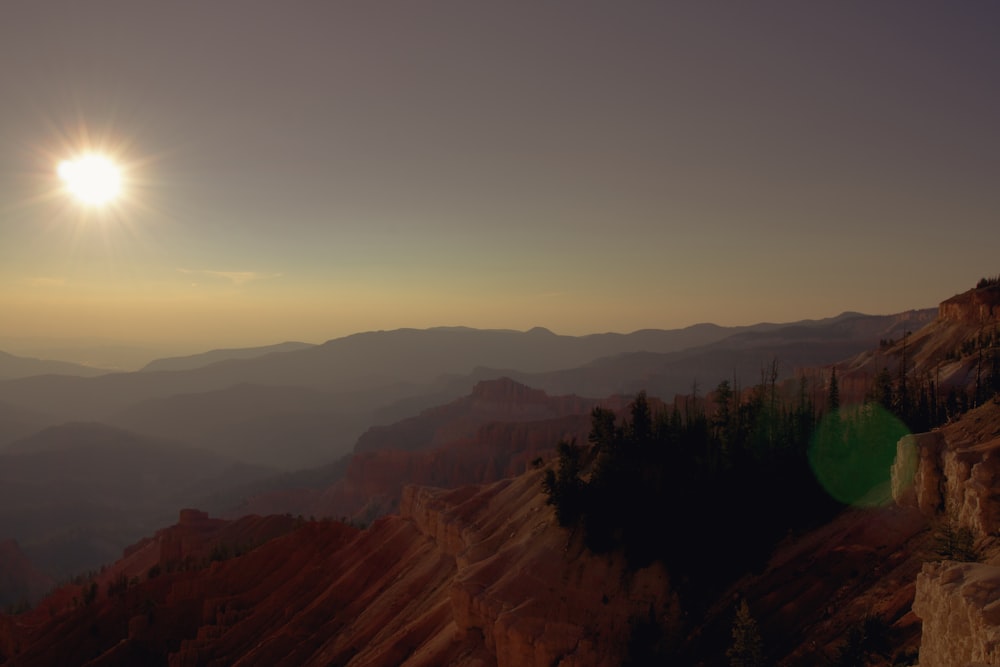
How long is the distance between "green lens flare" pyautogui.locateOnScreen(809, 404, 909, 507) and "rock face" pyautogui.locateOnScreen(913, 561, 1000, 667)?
13297mm

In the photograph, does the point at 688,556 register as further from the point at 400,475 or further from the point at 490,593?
the point at 400,475

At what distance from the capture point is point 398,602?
42.1m

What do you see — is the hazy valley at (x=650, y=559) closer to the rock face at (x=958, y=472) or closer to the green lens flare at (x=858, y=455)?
the rock face at (x=958, y=472)

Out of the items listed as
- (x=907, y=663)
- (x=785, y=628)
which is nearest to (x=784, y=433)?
(x=785, y=628)

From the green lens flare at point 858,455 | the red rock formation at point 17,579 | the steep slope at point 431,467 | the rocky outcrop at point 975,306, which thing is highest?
the rocky outcrop at point 975,306

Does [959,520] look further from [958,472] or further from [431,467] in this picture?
[431,467]

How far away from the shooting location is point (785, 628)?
20.2 metres

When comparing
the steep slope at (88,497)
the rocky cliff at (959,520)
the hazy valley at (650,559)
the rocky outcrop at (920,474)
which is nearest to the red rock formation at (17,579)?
the steep slope at (88,497)

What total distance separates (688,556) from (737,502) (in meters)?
3.70

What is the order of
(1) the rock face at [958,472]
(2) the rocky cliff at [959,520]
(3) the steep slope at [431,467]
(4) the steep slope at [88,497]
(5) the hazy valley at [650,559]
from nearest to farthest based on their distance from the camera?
(2) the rocky cliff at [959,520]
(1) the rock face at [958,472]
(5) the hazy valley at [650,559]
(3) the steep slope at [431,467]
(4) the steep slope at [88,497]

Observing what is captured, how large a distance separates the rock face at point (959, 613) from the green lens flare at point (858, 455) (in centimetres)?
1330

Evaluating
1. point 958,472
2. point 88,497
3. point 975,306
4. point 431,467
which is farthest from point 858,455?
point 88,497

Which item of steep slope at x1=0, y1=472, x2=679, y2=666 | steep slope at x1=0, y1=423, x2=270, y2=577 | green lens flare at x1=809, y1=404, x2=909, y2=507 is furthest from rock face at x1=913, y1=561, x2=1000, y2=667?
steep slope at x1=0, y1=423, x2=270, y2=577

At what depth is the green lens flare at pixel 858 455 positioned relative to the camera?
2770 centimetres
